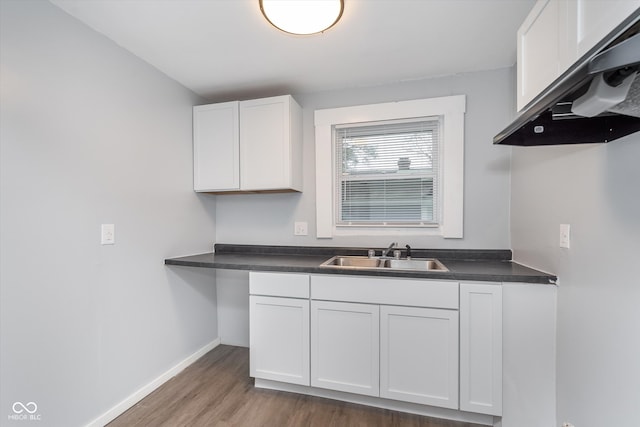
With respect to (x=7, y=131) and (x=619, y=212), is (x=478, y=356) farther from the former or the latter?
(x=7, y=131)

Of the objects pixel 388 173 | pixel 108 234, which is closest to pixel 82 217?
pixel 108 234

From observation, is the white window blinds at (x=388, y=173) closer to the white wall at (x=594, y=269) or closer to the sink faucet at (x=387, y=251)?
the sink faucet at (x=387, y=251)

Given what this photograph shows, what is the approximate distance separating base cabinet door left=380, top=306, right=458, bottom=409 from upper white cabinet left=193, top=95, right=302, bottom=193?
1.28 meters

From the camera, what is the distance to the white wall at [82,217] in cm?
127

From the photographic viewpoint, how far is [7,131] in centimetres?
124

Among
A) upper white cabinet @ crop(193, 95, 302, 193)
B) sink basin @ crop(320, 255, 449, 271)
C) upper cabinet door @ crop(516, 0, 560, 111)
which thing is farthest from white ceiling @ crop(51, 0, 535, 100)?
sink basin @ crop(320, 255, 449, 271)

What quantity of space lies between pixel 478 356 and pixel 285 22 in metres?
2.09

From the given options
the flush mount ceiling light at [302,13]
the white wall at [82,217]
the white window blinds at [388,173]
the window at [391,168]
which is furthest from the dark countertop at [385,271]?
the flush mount ceiling light at [302,13]

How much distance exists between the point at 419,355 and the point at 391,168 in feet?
4.61

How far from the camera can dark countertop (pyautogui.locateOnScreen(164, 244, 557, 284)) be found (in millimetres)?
1574

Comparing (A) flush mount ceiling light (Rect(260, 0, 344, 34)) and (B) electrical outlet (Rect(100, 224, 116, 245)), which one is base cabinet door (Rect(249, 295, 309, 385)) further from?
(A) flush mount ceiling light (Rect(260, 0, 344, 34))

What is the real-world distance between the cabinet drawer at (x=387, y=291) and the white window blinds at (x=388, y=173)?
0.70 metres

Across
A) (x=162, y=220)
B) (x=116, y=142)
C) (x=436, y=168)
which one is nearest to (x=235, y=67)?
(x=116, y=142)

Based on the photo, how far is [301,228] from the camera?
98.0 inches
